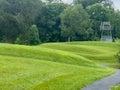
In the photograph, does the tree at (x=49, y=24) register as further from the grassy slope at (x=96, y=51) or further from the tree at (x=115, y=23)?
the grassy slope at (x=96, y=51)

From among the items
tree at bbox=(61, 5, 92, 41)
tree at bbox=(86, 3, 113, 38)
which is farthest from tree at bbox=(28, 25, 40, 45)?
tree at bbox=(86, 3, 113, 38)

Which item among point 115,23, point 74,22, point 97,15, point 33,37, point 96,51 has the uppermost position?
point 97,15

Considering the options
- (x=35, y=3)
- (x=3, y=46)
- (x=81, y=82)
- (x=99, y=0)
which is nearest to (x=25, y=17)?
(x=35, y=3)

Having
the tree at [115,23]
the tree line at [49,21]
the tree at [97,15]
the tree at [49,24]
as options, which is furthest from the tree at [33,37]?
the tree at [115,23]

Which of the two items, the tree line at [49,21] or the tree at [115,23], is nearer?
the tree line at [49,21]

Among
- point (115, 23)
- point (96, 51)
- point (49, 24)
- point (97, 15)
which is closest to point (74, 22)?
point (49, 24)

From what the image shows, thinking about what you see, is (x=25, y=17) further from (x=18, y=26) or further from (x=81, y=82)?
(x=81, y=82)

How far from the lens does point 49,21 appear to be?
3356 inches

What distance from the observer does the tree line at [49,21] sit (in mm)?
76000

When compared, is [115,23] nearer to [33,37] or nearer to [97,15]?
[97,15]

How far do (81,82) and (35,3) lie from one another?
208 ft

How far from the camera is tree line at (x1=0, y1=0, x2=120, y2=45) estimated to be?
2992 inches

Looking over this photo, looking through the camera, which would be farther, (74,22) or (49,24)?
(49,24)

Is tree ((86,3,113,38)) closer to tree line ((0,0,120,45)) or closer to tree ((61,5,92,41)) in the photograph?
tree line ((0,0,120,45))
